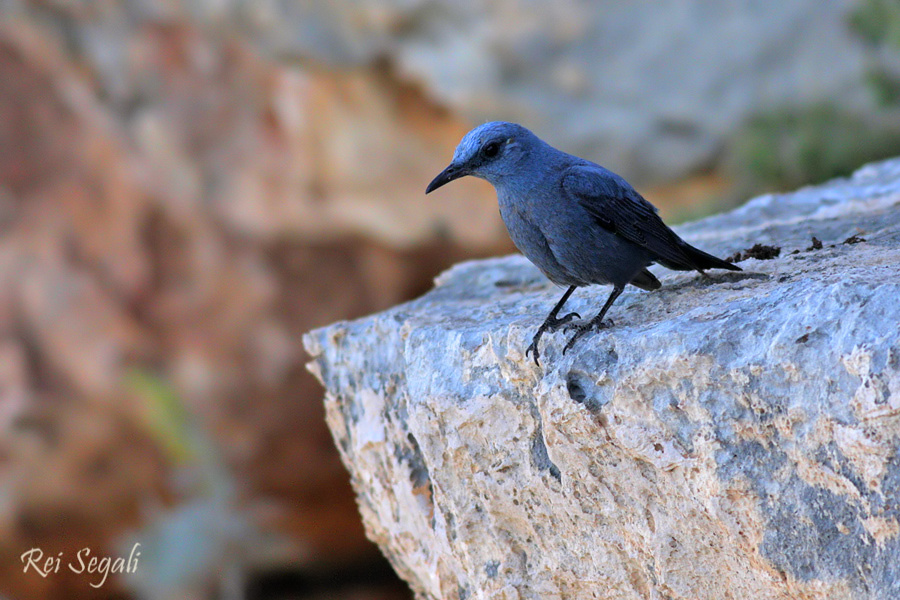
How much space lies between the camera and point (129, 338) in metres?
8.45

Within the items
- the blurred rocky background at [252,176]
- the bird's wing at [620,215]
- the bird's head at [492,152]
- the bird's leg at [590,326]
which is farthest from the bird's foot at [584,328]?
the blurred rocky background at [252,176]

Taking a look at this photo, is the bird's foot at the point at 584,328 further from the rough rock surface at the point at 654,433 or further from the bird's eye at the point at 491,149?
the bird's eye at the point at 491,149

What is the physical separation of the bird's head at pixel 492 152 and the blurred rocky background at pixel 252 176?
14.8 feet

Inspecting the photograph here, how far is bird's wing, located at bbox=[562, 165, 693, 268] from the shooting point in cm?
314

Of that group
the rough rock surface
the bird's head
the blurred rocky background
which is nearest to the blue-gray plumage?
the bird's head

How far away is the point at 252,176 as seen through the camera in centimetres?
816

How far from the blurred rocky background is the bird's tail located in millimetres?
4574

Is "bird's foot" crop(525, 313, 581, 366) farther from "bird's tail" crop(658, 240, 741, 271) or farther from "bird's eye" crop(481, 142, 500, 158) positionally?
"bird's eye" crop(481, 142, 500, 158)

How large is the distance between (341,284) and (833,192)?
17.0 feet

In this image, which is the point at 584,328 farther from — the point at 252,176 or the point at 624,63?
the point at 252,176

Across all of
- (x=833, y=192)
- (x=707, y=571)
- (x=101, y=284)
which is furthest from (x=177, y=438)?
(x=707, y=571)

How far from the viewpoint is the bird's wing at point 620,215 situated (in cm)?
314

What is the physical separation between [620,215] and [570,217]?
197 millimetres

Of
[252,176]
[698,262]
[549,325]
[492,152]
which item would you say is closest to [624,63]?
[252,176]
